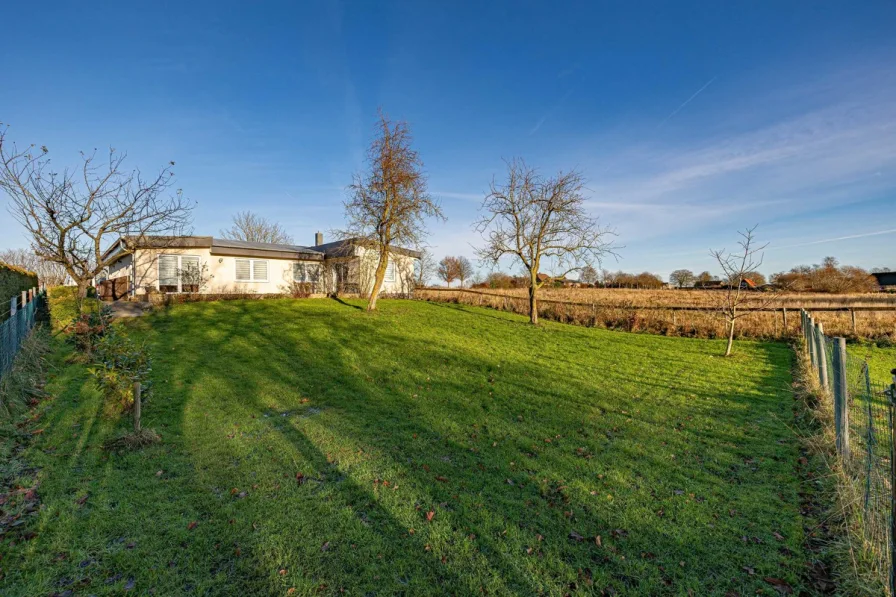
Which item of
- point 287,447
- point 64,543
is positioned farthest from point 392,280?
point 64,543

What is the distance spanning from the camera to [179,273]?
20.0m

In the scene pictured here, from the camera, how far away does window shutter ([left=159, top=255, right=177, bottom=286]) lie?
19.8 meters

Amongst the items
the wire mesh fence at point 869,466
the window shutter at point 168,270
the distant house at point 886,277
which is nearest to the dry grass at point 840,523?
the wire mesh fence at point 869,466

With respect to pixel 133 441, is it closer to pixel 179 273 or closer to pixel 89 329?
pixel 89 329

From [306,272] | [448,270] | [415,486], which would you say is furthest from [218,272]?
[448,270]

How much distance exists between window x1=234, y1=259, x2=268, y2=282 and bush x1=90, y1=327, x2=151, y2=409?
1689 cm

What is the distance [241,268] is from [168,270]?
346 centimetres

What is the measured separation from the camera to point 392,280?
27734mm

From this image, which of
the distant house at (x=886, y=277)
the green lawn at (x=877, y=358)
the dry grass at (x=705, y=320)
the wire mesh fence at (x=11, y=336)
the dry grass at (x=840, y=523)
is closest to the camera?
the dry grass at (x=840, y=523)

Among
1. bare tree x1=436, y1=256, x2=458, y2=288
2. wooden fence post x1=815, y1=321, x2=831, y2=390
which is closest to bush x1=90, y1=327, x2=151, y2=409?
wooden fence post x1=815, y1=321, x2=831, y2=390

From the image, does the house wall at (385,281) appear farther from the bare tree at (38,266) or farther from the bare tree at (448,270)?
the bare tree at (38,266)

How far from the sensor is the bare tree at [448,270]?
57.9 meters

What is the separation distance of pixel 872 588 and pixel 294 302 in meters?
21.4

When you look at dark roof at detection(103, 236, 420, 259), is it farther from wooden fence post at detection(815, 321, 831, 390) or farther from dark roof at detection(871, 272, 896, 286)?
dark roof at detection(871, 272, 896, 286)
